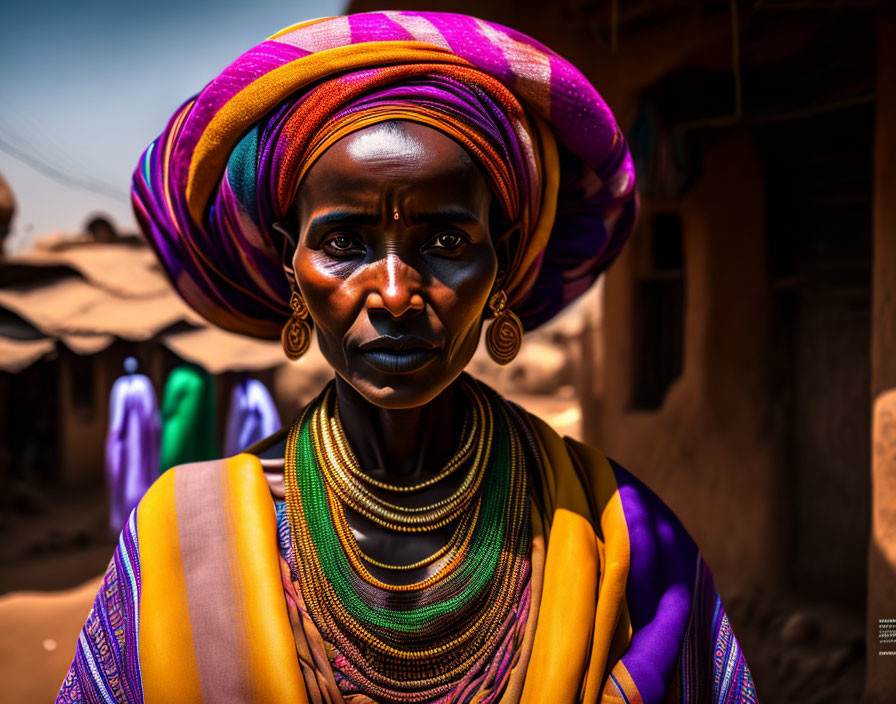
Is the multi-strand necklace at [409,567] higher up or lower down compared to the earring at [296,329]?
lower down

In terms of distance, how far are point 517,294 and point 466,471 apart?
0.33 metres

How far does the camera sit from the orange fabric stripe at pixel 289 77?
1216mm

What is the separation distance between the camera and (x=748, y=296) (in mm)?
5023

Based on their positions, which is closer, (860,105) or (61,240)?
(860,105)

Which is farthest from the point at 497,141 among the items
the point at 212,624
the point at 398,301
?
the point at 212,624

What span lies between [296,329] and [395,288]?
28 centimetres

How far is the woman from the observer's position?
1202 millimetres

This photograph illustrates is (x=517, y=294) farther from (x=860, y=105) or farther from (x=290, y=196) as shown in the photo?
(x=860, y=105)

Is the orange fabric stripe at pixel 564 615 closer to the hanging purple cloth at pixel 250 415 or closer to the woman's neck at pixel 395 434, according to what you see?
the woman's neck at pixel 395 434

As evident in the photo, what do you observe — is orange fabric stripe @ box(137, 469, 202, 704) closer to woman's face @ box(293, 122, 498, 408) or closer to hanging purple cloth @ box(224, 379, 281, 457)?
woman's face @ box(293, 122, 498, 408)

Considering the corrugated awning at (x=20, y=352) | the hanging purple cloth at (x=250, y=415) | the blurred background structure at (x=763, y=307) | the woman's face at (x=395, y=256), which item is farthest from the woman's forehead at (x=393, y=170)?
the corrugated awning at (x=20, y=352)

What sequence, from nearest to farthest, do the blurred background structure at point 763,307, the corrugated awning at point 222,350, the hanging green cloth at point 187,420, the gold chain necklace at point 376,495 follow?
the gold chain necklace at point 376,495 → the blurred background structure at point 763,307 → the hanging green cloth at point 187,420 → the corrugated awning at point 222,350

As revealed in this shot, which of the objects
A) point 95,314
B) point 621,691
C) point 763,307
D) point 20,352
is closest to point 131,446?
point 20,352

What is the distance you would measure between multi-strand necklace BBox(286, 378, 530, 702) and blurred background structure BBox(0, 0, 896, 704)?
Answer: 2643 mm
